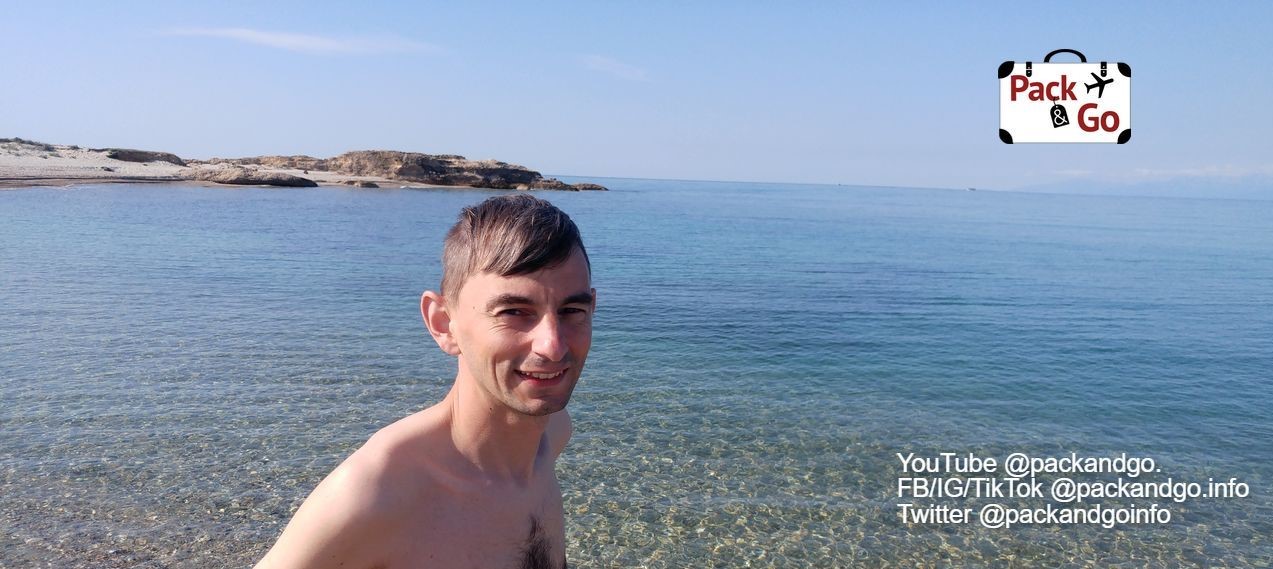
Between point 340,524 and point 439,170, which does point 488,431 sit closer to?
point 340,524

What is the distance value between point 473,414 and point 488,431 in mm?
76

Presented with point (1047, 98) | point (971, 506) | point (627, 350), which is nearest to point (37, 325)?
point (627, 350)

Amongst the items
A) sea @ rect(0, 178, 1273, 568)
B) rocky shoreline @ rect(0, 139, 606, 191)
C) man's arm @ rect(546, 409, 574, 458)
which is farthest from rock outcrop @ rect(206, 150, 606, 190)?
man's arm @ rect(546, 409, 574, 458)

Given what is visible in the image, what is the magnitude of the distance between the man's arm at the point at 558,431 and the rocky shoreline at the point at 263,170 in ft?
196

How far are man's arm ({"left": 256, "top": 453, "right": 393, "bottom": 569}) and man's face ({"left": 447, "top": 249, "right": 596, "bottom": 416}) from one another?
1.28 ft

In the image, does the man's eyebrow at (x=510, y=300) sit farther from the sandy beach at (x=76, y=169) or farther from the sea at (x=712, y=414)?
the sandy beach at (x=76, y=169)

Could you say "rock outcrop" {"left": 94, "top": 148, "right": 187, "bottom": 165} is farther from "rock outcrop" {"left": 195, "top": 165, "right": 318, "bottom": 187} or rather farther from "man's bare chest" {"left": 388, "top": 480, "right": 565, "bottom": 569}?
"man's bare chest" {"left": 388, "top": 480, "right": 565, "bottom": 569}

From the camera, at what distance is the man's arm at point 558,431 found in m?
2.97

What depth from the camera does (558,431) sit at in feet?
10.1

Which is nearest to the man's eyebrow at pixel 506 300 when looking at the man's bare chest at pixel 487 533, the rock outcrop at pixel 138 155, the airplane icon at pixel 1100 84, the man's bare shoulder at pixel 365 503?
the man's bare shoulder at pixel 365 503

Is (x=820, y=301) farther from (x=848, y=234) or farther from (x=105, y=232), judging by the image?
(x=848, y=234)

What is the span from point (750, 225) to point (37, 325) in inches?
1898

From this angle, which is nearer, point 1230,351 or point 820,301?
point 1230,351

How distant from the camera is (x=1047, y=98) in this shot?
1561cm
